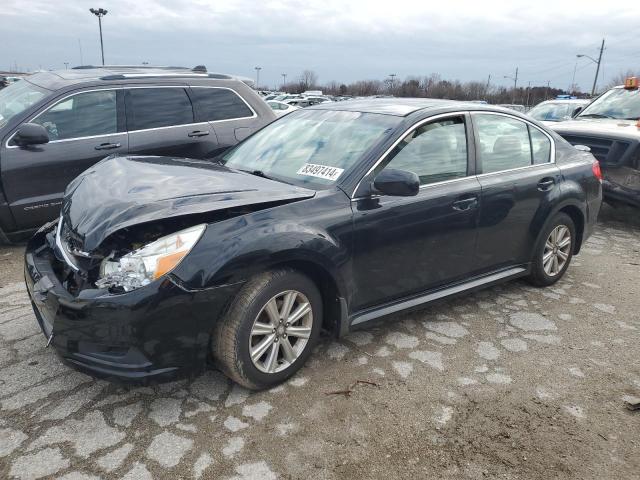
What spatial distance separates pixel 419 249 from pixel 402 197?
1.24 feet

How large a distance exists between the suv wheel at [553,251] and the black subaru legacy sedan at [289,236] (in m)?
0.05

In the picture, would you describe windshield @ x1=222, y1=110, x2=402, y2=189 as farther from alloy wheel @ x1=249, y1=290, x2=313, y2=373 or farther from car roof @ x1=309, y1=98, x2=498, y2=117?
alloy wheel @ x1=249, y1=290, x2=313, y2=373

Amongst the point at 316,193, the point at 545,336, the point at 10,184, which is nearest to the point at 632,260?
the point at 545,336

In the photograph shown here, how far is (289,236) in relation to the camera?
2893 millimetres

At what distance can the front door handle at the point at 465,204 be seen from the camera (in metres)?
3.73

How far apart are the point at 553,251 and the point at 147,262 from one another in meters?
3.64

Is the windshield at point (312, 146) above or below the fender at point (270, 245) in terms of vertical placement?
above

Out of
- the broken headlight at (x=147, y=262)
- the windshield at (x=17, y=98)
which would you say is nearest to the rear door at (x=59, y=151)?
the windshield at (x=17, y=98)

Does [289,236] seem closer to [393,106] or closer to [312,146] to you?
[312,146]

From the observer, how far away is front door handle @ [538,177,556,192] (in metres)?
4.36

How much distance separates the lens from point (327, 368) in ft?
11.0

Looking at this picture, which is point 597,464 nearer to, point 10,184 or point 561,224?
point 561,224

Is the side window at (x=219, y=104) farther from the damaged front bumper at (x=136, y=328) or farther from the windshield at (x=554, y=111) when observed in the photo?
the windshield at (x=554, y=111)

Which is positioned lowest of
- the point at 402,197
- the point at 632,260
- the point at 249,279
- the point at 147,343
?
the point at 632,260
